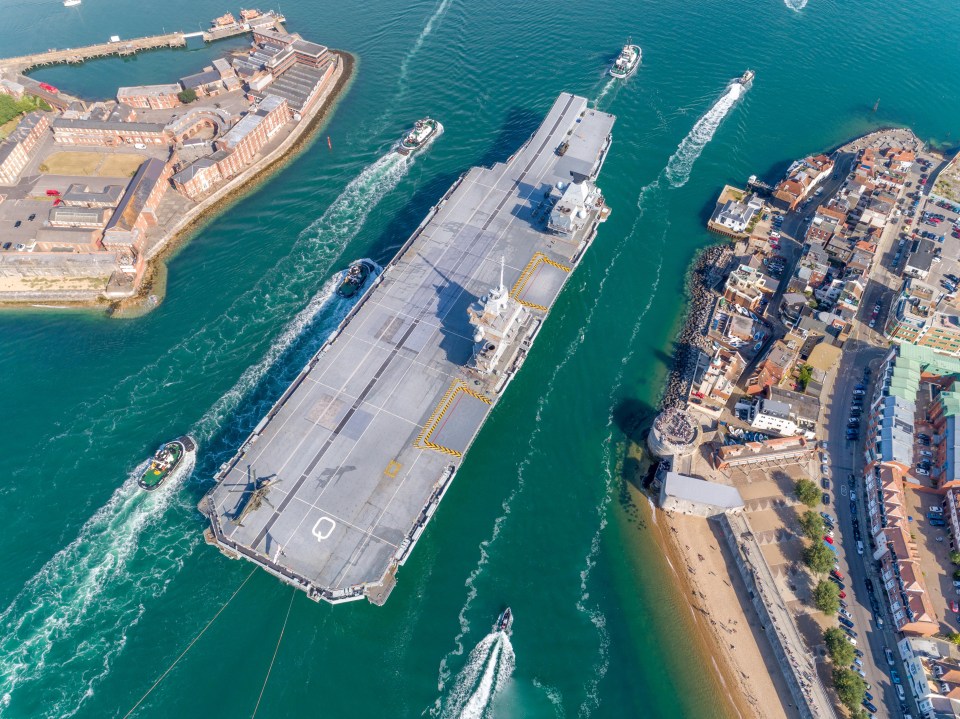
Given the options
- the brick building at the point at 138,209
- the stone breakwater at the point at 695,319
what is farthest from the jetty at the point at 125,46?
the stone breakwater at the point at 695,319

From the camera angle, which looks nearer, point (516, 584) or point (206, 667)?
point (206, 667)

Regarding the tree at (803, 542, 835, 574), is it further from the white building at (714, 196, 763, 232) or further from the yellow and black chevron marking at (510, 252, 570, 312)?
the white building at (714, 196, 763, 232)

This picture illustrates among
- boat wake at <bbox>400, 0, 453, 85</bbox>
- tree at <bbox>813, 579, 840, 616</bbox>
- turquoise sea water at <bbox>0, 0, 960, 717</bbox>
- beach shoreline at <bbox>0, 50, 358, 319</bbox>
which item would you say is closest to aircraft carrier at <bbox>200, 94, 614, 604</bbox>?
turquoise sea water at <bbox>0, 0, 960, 717</bbox>

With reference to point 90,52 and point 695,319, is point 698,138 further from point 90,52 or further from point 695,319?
point 90,52

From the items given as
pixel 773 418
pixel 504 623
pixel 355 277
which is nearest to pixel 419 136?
pixel 355 277

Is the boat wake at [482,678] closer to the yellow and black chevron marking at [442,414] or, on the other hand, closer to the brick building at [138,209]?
the yellow and black chevron marking at [442,414]

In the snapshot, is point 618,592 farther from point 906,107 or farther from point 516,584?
point 906,107

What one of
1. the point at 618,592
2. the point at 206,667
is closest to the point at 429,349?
the point at 618,592
